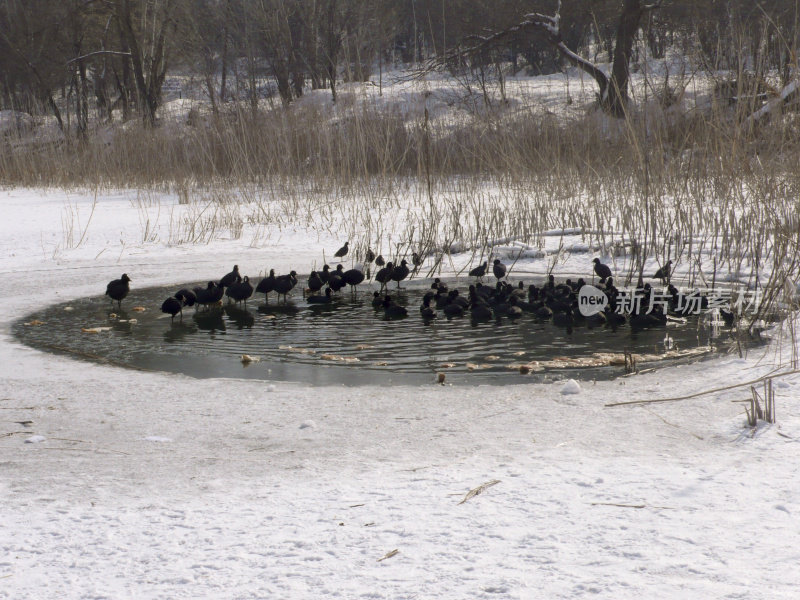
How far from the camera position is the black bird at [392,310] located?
583cm

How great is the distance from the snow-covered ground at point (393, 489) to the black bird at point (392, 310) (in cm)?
191

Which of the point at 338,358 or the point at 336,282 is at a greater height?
the point at 336,282

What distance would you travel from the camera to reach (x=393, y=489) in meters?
2.70

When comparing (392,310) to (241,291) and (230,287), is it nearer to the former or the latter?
(241,291)

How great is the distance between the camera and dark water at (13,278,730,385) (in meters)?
4.32

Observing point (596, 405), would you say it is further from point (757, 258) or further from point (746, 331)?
point (757, 258)

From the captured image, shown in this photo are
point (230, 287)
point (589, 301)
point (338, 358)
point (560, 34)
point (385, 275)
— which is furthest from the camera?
point (560, 34)

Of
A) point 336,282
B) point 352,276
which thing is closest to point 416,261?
point 352,276

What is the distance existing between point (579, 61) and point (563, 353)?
17.7 metres

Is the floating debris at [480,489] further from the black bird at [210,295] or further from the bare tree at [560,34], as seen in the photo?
the bare tree at [560,34]

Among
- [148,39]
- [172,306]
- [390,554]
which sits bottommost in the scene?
[390,554]

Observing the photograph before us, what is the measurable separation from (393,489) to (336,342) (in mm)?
2370

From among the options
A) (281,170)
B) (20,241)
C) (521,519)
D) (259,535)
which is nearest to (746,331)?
(521,519)

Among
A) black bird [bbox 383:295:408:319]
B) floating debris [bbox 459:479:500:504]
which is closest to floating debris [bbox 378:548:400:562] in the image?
floating debris [bbox 459:479:500:504]
